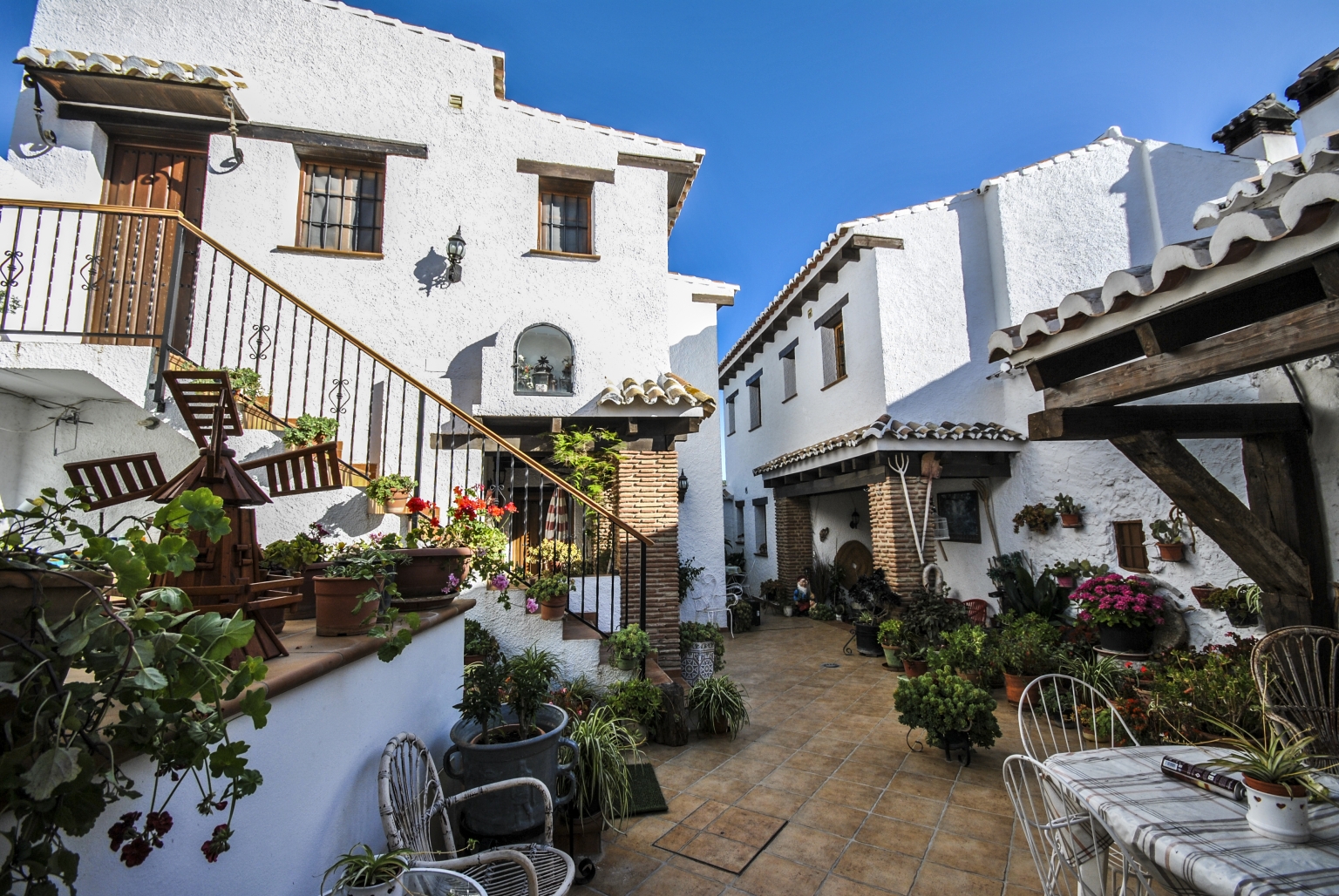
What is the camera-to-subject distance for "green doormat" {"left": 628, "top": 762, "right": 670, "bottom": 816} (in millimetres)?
3666

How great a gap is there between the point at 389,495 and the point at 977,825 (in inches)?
169

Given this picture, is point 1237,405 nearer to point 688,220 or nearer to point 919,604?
point 919,604

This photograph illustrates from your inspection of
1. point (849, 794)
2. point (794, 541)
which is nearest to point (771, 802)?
point (849, 794)

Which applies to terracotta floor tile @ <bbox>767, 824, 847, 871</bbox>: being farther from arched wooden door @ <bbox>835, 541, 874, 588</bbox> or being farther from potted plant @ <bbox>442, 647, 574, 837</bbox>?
arched wooden door @ <bbox>835, 541, 874, 588</bbox>

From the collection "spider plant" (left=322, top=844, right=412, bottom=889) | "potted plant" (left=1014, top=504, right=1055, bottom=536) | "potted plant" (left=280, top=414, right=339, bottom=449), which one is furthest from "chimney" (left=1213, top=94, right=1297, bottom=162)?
"spider plant" (left=322, top=844, right=412, bottom=889)

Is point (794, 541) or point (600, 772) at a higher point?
point (794, 541)

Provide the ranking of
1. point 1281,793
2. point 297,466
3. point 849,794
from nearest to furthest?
point 1281,793, point 297,466, point 849,794

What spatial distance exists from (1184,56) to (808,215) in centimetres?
778

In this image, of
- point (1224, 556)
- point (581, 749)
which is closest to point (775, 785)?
point (581, 749)

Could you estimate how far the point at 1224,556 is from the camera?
17.3 feet

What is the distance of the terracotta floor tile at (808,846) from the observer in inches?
124

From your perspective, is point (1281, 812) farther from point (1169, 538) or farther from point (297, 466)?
point (1169, 538)

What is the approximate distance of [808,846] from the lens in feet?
10.8

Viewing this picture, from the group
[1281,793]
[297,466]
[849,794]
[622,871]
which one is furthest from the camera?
[849,794]
